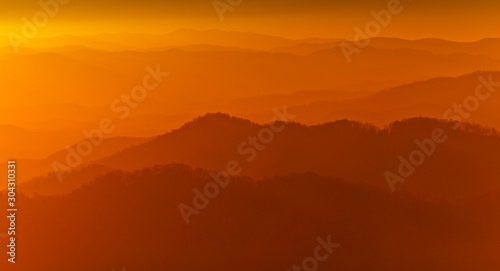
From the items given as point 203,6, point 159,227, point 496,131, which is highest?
point 203,6

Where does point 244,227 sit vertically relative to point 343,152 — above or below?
below

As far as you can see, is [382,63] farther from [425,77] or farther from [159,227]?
[159,227]

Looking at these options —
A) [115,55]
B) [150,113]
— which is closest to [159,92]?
[150,113]

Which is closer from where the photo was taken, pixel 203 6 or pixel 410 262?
pixel 410 262

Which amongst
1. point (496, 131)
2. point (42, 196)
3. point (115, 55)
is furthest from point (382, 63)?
point (42, 196)

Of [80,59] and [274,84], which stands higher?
[80,59]

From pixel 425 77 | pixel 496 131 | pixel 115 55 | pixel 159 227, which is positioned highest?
pixel 115 55

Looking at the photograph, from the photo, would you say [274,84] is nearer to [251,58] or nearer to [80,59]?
[251,58]

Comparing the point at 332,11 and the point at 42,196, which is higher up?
the point at 332,11

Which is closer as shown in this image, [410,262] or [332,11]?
[410,262]
